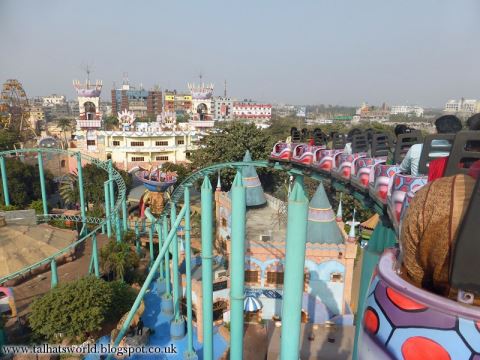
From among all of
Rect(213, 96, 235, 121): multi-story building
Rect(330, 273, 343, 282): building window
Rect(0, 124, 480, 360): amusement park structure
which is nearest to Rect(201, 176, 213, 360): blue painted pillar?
Rect(0, 124, 480, 360): amusement park structure

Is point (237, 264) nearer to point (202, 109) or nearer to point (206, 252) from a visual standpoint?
point (206, 252)

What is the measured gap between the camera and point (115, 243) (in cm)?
1469

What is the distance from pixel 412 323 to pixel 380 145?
261 inches

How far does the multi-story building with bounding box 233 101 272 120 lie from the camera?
376ft

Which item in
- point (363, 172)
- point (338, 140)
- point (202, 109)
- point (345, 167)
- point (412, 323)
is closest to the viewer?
point (412, 323)

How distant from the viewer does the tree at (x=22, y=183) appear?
75.1 feet

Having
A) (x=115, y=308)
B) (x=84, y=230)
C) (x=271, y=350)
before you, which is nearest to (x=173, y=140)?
(x=84, y=230)

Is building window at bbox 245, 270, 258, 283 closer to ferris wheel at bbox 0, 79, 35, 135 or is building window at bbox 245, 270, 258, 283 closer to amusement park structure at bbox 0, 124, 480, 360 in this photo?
amusement park structure at bbox 0, 124, 480, 360

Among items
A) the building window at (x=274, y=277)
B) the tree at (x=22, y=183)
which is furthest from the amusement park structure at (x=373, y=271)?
the tree at (x=22, y=183)

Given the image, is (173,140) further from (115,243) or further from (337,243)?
(337,243)

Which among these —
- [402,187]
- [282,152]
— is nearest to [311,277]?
[282,152]

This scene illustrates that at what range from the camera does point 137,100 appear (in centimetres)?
11462

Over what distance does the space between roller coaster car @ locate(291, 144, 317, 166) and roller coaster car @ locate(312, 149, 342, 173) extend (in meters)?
0.21

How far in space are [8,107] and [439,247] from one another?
5558 cm
